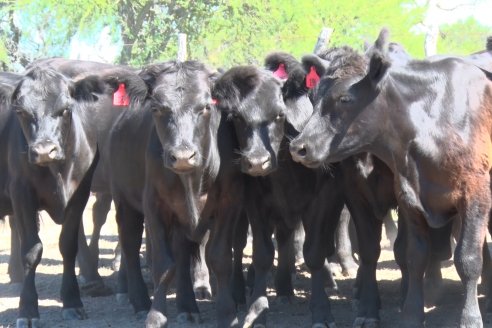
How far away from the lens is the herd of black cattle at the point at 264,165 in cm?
611

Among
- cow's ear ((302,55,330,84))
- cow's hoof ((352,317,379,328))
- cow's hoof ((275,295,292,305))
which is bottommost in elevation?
cow's hoof ((352,317,379,328))

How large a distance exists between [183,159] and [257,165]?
596mm

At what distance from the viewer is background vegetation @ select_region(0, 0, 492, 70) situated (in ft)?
73.6

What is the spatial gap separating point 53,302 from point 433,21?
43.9 feet

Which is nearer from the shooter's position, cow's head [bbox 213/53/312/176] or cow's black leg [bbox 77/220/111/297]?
cow's head [bbox 213/53/312/176]

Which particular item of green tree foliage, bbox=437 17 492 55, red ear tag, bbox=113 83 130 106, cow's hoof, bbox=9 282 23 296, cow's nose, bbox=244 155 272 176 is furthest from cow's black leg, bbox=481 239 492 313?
green tree foliage, bbox=437 17 492 55

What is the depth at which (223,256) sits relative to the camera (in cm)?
658

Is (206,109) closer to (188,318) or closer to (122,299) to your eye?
(188,318)

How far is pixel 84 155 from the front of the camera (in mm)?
7836

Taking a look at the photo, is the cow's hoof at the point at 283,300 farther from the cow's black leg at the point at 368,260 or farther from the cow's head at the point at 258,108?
the cow's head at the point at 258,108

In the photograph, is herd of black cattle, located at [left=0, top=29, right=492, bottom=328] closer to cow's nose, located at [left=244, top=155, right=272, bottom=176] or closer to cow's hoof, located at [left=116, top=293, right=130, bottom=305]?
cow's nose, located at [left=244, top=155, right=272, bottom=176]

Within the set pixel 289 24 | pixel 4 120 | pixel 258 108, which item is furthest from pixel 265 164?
pixel 289 24

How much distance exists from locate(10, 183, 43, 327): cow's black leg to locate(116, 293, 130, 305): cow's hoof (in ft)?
3.68

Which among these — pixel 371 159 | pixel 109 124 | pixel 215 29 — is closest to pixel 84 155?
pixel 109 124
